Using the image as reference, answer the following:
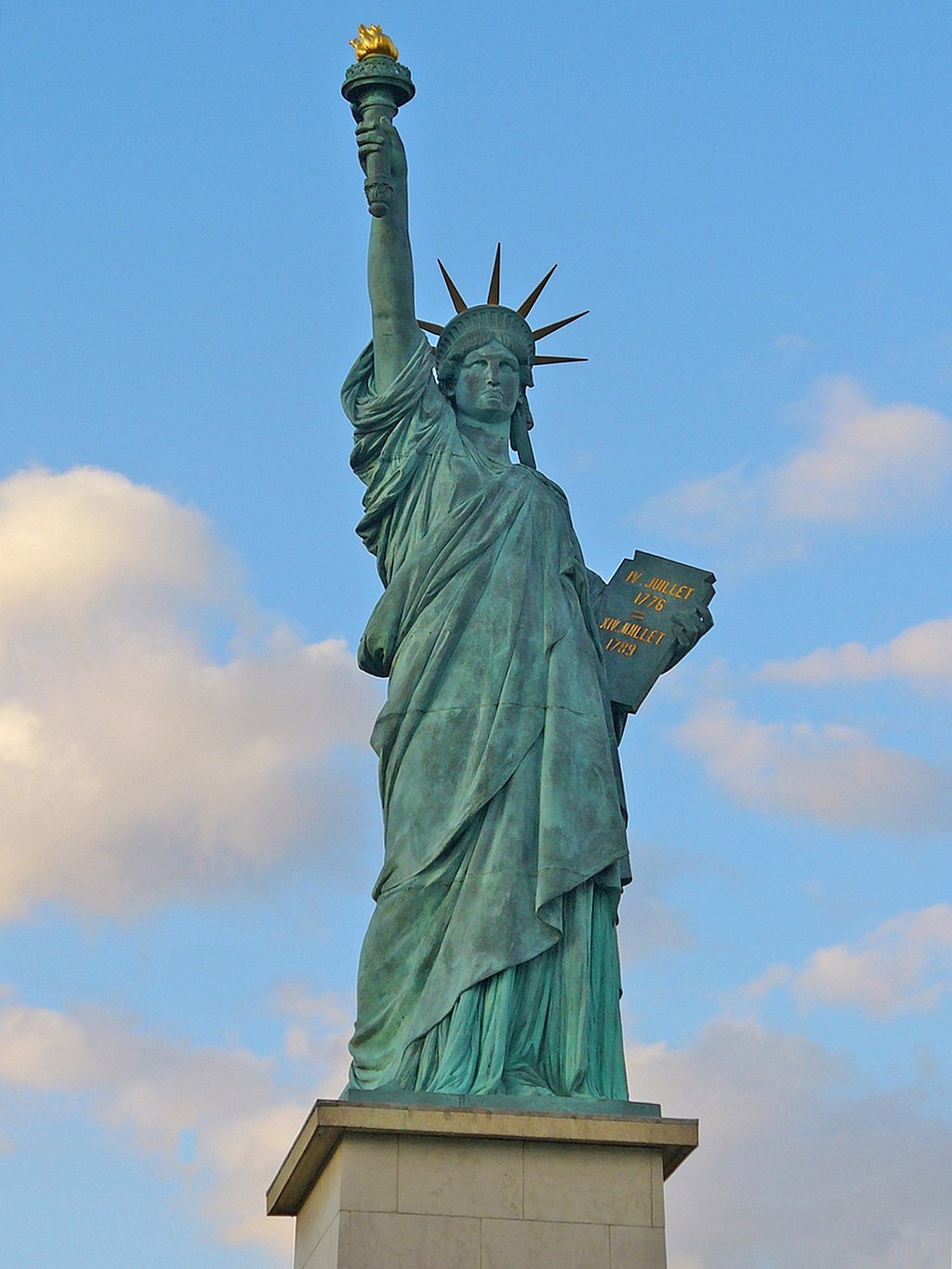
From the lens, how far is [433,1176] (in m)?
13.3

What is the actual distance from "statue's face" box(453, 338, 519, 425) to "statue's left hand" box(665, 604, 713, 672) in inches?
78.2

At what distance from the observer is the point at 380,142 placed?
52.0ft

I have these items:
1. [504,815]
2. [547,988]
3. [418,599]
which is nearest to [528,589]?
[418,599]

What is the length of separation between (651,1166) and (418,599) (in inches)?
167

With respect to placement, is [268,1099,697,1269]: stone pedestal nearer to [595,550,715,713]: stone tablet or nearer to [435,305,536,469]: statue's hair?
[595,550,715,713]: stone tablet

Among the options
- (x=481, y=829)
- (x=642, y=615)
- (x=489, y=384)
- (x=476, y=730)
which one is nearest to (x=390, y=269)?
(x=489, y=384)

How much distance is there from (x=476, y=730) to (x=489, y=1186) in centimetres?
313

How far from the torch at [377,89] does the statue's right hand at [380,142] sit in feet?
0.12

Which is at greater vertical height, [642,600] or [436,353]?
[436,353]

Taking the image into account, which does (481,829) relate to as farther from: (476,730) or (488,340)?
(488,340)

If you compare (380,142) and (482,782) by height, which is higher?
(380,142)

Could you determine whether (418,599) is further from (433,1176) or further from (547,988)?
(433,1176)

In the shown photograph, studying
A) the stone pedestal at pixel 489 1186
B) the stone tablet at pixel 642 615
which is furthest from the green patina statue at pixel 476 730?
the stone pedestal at pixel 489 1186

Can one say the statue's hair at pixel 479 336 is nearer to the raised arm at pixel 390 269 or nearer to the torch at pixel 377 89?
the raised arm at pixel 390 269
